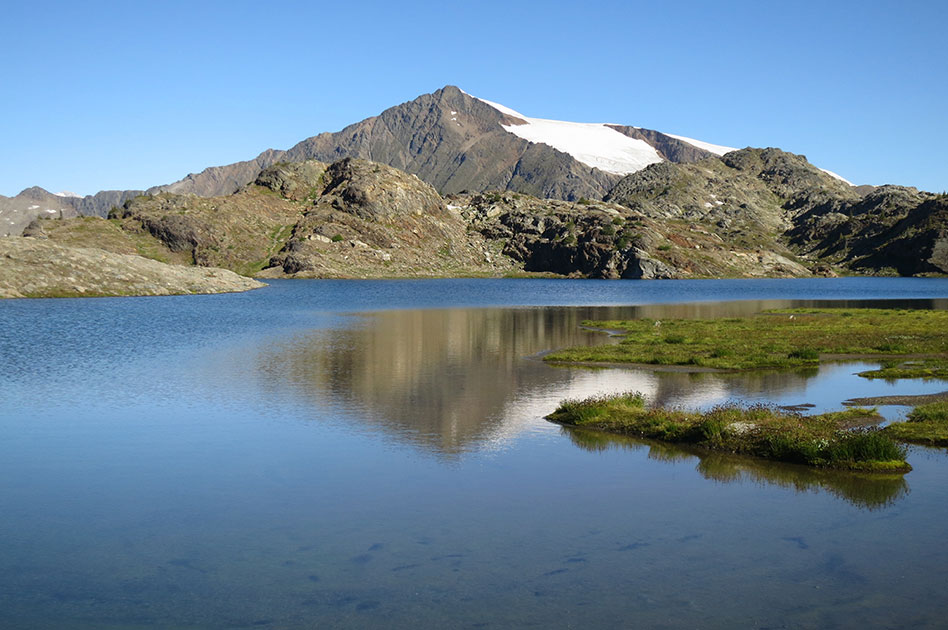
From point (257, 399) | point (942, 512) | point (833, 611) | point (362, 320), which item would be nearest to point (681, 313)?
point (362, 320)

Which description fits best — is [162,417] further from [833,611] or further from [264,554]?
[833,611]

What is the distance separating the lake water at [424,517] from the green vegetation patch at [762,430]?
3.22 feet

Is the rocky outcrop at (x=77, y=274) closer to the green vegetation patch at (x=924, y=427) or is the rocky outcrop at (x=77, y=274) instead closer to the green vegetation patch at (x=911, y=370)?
the green vegetation patch at (x=911, y=370)

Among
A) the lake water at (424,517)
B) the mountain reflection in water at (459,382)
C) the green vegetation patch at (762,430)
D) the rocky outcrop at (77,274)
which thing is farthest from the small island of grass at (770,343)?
the rocky outcrop at (77,274)

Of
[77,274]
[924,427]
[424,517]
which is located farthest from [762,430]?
[77,274]

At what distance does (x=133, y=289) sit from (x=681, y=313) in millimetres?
100026

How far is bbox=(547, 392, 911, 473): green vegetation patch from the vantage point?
2566 cm

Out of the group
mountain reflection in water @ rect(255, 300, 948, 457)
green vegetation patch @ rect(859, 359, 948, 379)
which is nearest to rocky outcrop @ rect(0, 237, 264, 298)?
mountain reflection in water @ rect(255, 300, 948, 457)

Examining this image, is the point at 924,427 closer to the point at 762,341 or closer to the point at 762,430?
the point at 762,430

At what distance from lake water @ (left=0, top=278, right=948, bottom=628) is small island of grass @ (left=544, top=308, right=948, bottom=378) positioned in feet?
30.3

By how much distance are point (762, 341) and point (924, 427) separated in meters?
34.3

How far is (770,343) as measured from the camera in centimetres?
6219

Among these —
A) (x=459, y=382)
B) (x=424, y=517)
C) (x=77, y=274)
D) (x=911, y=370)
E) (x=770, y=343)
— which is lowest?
(x=424, y=517)

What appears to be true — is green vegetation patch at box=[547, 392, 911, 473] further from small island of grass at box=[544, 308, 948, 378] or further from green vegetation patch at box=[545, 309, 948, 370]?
green vegetation patch at box=[545, 309, 948, 370]
